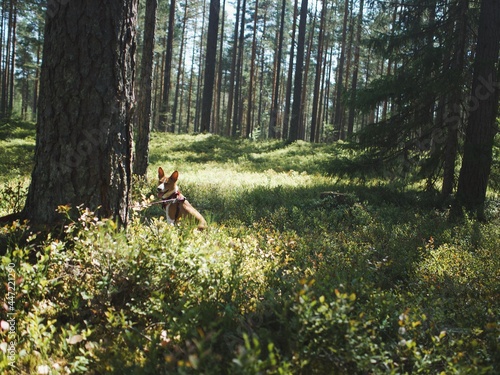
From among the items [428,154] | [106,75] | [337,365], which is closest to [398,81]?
[428,154]

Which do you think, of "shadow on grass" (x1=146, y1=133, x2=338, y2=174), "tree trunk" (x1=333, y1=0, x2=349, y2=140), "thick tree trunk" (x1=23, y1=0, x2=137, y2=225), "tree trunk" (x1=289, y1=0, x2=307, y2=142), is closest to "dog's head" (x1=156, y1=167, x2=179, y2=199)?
"thick tree trunk" (x1=23, y1=0, x2=137, y2=225)

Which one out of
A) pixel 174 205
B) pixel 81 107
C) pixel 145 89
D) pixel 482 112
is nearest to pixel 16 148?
pixel 145 89

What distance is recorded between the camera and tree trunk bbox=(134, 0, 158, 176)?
9.67 metres

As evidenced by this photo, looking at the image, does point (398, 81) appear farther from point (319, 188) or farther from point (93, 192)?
point (93, 192)

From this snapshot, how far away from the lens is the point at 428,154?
1094cm

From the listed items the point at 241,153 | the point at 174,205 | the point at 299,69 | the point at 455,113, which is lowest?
the point at 174,205

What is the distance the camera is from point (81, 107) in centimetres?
370

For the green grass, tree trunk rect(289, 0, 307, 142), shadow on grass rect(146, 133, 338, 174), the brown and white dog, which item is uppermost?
tree trunk rect(289, 0, 307, 142)

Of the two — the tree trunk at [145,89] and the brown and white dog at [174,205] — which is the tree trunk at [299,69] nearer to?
the tree trunk at [145,89]

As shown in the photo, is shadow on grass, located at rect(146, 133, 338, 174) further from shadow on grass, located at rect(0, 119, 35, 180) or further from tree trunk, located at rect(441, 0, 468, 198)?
tree trunk, located at rect(441, 0, 468, 198)

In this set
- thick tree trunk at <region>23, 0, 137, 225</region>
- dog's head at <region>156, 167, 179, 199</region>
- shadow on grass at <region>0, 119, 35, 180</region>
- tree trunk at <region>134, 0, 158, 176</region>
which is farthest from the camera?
shadow on grass at <region>0, 119, 35, 180</region>

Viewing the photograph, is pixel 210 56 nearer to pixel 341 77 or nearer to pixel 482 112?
pixel 341 77

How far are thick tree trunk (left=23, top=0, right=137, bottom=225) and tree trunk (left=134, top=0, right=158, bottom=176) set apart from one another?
6.19m

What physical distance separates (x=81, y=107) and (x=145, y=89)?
6.51 metres
